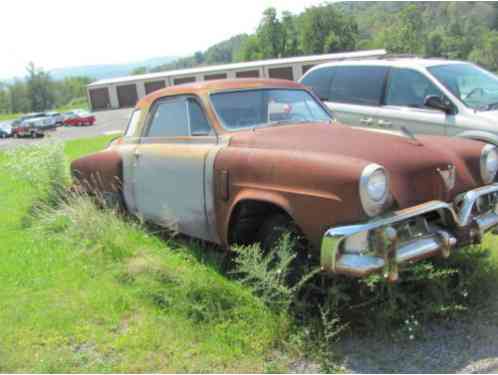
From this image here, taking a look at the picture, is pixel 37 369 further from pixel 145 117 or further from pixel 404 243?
pixel 145 117

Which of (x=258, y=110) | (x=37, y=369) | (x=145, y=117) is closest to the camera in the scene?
(x=37, y=369)

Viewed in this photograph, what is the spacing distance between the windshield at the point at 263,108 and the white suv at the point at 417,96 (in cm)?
148

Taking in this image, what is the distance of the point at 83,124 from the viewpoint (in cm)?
4131

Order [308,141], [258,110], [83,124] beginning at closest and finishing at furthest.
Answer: [308,141] < [258,110] < [83,124]

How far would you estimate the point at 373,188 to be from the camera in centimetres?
301

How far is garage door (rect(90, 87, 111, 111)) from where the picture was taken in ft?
191

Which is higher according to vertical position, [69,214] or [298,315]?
[69,214]

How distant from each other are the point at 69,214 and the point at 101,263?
0.92 meters

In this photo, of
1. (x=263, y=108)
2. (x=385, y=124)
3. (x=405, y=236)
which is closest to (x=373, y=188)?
(x=405, y=236)

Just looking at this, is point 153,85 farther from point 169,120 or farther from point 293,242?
point 293,242

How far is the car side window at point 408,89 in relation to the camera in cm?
617

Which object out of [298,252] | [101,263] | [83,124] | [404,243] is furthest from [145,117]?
[83,124]

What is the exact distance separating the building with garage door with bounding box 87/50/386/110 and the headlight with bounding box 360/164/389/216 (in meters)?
47.0

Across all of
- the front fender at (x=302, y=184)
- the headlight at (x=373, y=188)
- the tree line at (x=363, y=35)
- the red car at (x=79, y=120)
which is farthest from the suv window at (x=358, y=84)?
the tree line at (x=363, y=35)
